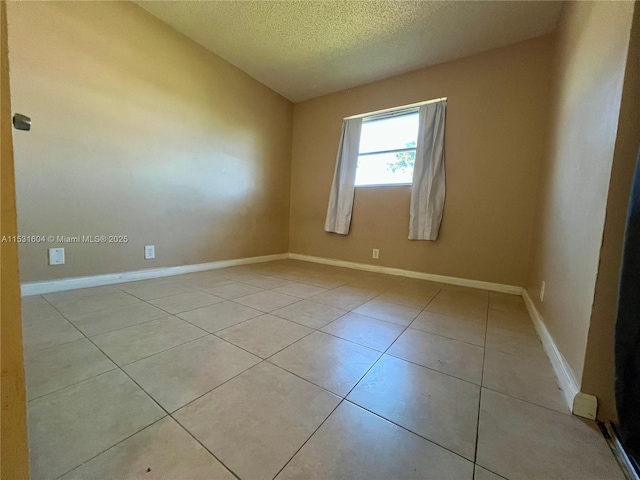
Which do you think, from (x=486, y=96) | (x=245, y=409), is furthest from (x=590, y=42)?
(x=245, y=409)

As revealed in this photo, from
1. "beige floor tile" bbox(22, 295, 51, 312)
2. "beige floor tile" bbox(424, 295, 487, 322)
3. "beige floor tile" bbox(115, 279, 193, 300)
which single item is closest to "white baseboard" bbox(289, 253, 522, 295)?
"beige floor tile" bbox(424, 295, 487, 322)

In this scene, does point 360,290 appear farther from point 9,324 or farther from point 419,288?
point 9,324

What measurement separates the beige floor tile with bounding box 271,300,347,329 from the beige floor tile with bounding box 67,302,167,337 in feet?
2.47

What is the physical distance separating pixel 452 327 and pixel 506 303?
2.95ft

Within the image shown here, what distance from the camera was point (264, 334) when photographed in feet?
4.30

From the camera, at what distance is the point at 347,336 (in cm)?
133

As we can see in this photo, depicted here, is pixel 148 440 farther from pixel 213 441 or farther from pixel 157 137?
pixel 157 137

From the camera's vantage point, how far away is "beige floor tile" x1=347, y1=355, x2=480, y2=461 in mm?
732

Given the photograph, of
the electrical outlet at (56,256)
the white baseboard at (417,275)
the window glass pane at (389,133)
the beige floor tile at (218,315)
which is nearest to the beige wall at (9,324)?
the beige floor tile at (218,315)

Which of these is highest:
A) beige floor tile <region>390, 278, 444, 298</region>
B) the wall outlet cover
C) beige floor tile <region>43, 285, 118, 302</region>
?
the wall outlet cover

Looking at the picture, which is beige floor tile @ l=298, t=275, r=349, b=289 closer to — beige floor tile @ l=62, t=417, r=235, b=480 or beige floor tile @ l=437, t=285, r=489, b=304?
beige floor tile @ l=437, t=285, r=489, b=304

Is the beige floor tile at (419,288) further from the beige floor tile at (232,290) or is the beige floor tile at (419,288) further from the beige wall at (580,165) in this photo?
the beige floor tile at (232,290)

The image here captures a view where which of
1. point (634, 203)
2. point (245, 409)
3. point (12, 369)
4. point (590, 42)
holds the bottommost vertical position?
point (245, 409)

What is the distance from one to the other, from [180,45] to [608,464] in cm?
374
